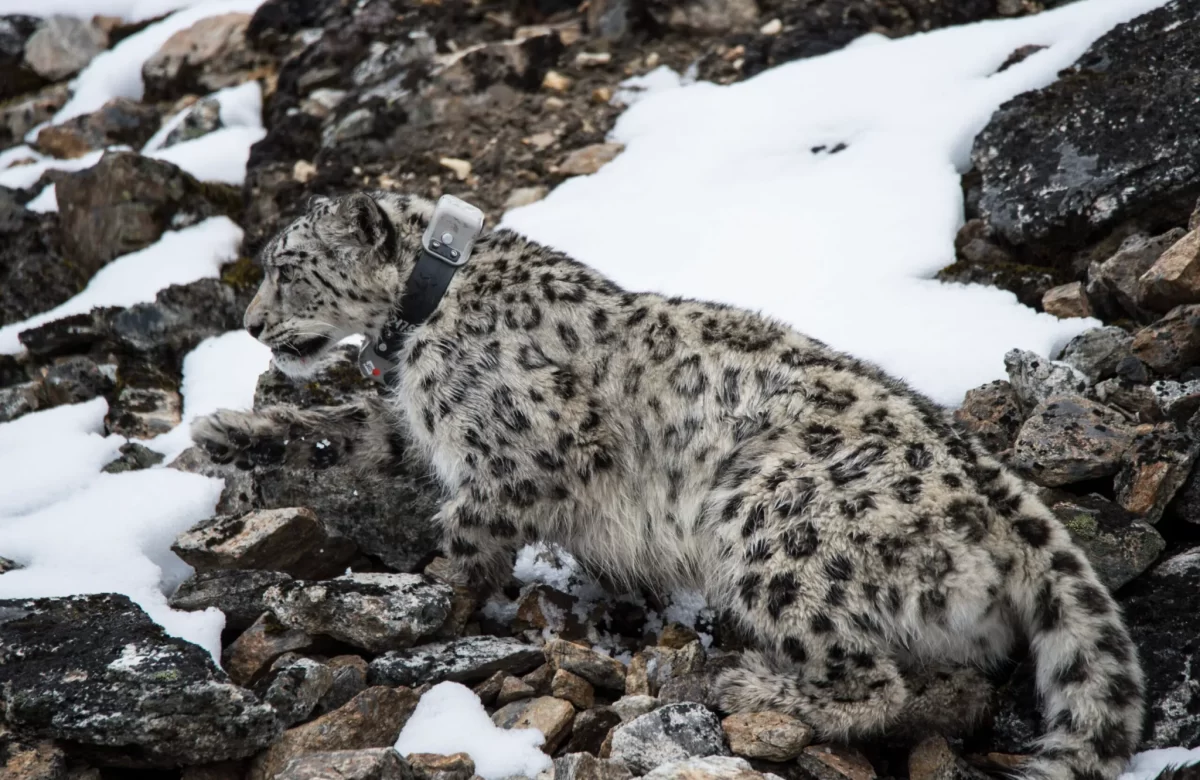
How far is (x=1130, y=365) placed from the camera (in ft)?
21.0

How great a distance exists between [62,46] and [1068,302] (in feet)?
45.8

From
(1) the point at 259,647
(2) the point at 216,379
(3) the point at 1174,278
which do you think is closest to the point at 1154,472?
(3) the point at 1174,278

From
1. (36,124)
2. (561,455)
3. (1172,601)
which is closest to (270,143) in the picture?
(36,124)

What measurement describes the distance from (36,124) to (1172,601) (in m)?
14.5

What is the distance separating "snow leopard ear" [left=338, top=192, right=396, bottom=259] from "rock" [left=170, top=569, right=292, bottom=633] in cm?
224

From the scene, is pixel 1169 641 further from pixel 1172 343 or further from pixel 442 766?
pixel 442 766

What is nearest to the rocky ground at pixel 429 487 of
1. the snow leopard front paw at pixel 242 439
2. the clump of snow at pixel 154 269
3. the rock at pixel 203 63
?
the snow leopard front paw at pixel 242 439

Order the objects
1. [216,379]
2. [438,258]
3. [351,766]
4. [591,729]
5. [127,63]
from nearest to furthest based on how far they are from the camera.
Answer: [351,766]
[591,729]
[438,258]
[216,379]
[127,63]

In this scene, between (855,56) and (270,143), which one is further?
(270,143)

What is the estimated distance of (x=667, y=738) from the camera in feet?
14.9

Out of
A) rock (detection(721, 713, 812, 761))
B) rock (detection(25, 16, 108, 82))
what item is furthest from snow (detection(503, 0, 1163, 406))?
rock (detection(25, 16, 108, 82))

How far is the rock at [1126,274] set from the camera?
7004 millimetres

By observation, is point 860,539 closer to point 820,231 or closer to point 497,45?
point 820,231

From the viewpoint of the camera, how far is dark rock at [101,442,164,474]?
751 centimetres
